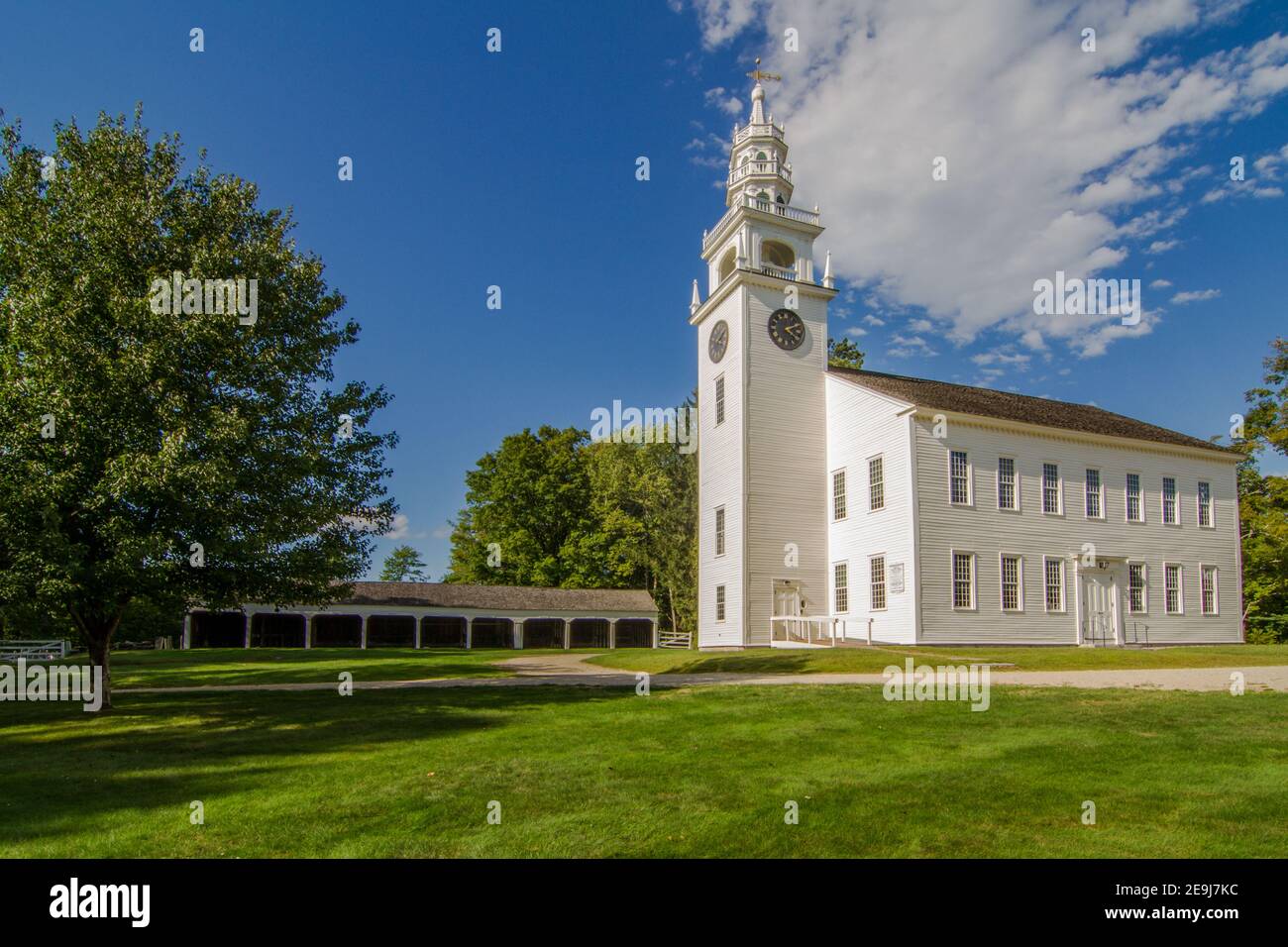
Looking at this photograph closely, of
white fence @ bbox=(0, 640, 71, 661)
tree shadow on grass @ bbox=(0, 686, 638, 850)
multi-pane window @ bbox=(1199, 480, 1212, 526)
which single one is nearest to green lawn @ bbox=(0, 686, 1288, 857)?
tree shadow on grass @ bbox=(0, 686, 638, 850)

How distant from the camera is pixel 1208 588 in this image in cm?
3312

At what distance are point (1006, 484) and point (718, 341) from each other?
12.6 metres

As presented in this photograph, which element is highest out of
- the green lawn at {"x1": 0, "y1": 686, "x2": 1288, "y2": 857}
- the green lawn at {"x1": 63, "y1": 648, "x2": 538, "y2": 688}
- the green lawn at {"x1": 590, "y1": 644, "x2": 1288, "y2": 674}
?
the green lawn at {"x1": 0, "y1": 686, "x2": 1288, "y2": 857}

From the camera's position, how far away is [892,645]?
2644cm

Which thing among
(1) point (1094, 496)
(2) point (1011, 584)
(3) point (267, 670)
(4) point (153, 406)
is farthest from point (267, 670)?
(1) point (1094, 496)

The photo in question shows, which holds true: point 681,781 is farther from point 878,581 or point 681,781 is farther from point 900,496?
point 878,581

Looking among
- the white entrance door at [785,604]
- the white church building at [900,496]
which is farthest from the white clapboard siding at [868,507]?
the white entrance door at [785,604]

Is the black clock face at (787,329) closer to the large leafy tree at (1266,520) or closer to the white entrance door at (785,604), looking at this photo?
the white entrance door at (785,604)

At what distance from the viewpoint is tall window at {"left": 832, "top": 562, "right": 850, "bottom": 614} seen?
30.1 metres

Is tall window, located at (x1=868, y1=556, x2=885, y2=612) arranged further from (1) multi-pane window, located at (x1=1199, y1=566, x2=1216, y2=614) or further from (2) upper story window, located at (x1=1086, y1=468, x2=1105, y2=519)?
(1) multi-pane window, located at (x1=1199, y1=566, x2=1216, y2=614)

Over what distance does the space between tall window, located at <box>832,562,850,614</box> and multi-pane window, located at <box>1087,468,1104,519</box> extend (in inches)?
384

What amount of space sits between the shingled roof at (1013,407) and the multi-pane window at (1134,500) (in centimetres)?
171

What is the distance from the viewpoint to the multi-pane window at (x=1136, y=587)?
3088cm
